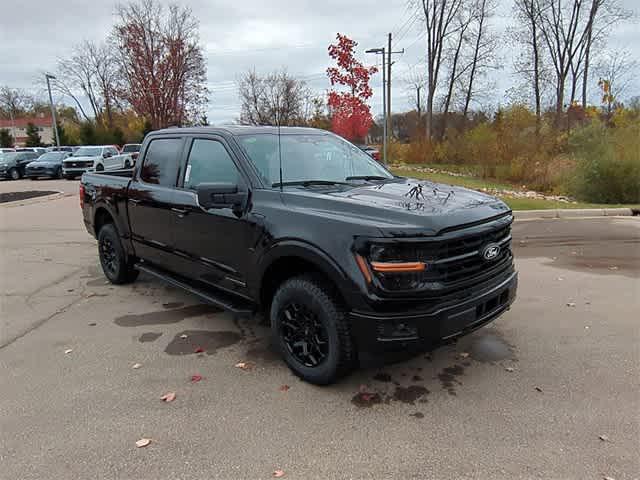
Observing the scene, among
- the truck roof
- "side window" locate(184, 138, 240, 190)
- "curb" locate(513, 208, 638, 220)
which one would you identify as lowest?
"curb" locate(513, 208, 638, 220)

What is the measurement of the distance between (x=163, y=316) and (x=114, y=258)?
1.58 metres

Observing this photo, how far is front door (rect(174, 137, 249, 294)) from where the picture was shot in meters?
3.71

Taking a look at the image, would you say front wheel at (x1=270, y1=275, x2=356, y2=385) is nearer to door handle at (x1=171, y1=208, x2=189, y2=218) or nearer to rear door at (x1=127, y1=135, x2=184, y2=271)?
door handle at (x1=171, y1=208, x2=189, y2=218)

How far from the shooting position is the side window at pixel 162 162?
4520 mm

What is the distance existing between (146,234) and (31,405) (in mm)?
2174

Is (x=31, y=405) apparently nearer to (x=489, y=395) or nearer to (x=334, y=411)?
(x=334, y=411)

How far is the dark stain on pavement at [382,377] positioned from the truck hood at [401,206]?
1.26 metres

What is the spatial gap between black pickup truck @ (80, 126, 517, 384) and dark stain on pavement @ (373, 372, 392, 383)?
41 cm

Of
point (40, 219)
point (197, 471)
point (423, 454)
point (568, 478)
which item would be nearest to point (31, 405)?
point (197, 471)

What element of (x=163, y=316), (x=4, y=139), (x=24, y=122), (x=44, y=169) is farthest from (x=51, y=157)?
(x=24, y=122)

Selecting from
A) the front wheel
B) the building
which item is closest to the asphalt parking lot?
the front wheel

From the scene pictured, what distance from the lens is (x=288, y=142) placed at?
4109mm

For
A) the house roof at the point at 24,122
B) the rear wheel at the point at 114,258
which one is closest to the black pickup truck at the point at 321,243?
the rear wheel at the point at 114,258

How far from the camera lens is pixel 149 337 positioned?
14.0 ft
